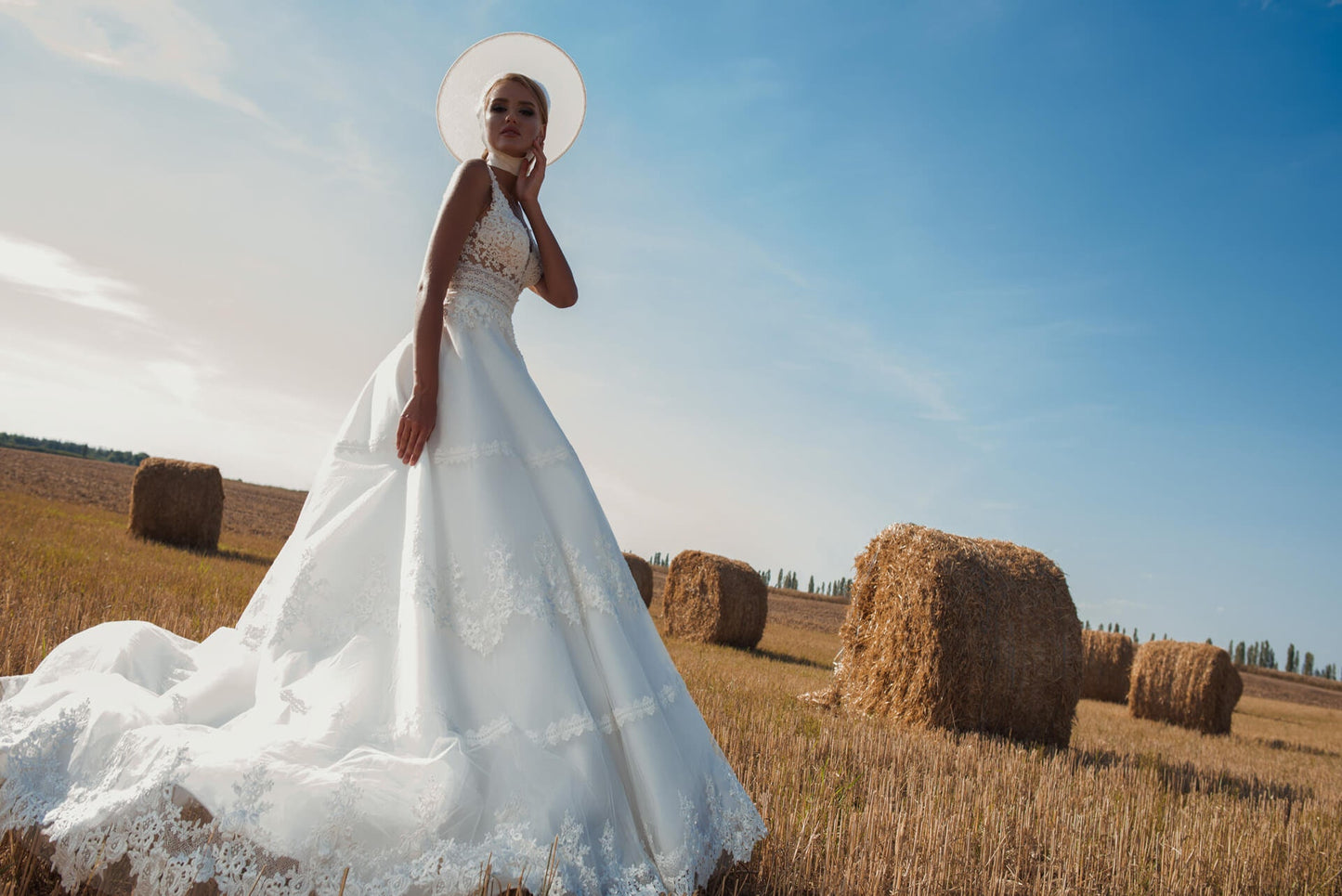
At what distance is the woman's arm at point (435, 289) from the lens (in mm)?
2191

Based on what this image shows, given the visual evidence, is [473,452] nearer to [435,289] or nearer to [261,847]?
[435,289]

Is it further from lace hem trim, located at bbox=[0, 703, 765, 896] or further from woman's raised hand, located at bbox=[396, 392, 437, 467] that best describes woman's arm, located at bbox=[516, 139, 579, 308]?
lace hem trim, located at bbox=[0, 703, 765, 896]

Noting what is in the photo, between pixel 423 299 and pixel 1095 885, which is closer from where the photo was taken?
pixel 423 299

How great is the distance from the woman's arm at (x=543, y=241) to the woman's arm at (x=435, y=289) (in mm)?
168

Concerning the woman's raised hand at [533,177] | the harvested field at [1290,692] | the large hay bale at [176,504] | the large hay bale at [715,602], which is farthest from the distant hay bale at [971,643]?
the harvested field at [1290,692]

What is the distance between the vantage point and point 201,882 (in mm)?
1572

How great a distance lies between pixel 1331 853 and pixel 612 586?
395 centimetres

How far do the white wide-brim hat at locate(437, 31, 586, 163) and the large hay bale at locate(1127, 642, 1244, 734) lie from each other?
573 inches

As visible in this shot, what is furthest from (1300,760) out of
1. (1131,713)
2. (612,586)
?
(612,586)

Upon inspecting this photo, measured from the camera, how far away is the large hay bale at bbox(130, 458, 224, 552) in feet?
47.4

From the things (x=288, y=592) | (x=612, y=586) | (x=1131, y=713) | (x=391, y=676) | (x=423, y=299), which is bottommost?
(x=1131, y=713)

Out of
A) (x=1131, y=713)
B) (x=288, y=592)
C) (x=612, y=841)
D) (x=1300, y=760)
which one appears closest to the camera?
(x=612, y=841)

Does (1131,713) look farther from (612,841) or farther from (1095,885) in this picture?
(612,841)

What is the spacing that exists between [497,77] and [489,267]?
855 millimetres
